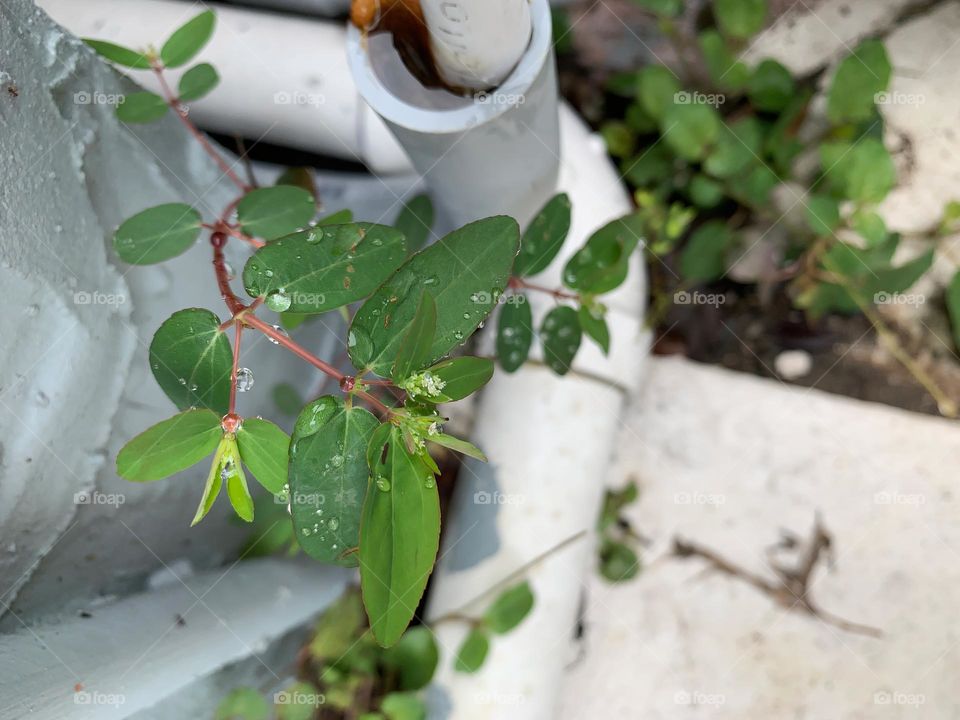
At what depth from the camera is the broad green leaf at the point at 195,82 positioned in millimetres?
791

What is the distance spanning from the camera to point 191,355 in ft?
1.91

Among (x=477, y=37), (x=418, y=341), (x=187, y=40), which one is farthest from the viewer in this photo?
(x=187, y=40)

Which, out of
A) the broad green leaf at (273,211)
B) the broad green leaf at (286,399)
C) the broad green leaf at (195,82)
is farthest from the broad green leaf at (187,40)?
the broad green leaf at (286,399)

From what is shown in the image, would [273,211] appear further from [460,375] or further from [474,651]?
[474,651]

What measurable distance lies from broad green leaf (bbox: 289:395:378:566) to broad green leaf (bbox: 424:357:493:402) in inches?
2.4

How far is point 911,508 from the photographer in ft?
4.09

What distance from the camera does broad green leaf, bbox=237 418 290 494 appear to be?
58 cm

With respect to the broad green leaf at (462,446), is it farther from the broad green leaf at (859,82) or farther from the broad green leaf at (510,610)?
the broad green leaf at (859,82)

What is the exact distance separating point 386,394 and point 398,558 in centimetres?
53

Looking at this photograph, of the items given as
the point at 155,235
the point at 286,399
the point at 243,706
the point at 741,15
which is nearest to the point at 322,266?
the point at 155,235

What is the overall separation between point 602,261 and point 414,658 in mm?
633

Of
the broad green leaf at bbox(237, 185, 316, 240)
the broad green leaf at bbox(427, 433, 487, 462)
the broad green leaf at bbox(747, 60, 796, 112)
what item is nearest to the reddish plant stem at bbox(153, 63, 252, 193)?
the broad green leaf at bbox(237, 185, 316, 240)

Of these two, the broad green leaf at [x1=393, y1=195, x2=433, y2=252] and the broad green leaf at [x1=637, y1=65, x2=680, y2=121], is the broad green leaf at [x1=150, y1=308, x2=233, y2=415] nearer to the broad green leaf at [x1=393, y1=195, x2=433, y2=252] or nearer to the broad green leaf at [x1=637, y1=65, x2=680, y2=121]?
the broad green leaf at [x1=393, y1=195, x2=433, y2=252]

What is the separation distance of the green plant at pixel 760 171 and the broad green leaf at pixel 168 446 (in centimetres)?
87
